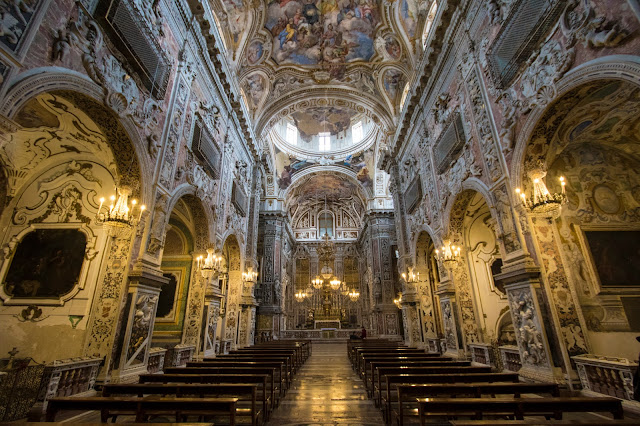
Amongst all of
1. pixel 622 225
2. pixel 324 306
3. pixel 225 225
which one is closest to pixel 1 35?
pixel 225 225

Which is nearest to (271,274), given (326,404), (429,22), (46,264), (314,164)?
(314,164)

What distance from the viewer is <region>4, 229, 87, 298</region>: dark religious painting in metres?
6.85

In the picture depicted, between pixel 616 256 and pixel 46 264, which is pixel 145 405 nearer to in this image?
pixel 46 264

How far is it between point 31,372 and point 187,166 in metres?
5.74

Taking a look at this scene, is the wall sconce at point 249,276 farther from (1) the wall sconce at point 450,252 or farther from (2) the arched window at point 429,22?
(2) the arched window at point 429,22

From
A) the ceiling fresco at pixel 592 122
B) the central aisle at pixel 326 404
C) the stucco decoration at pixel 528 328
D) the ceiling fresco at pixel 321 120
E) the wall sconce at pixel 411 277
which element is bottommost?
the central aisle at pixel 326 404

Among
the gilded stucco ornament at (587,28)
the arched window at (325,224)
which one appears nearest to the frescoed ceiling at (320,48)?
the gilded stucco ornament at (587,28)

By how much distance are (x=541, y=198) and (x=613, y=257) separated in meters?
2.59

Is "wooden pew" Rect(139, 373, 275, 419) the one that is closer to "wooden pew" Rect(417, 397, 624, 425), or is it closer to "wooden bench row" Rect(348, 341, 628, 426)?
"wooden bench row" Rect(348, 341, 628, 426)

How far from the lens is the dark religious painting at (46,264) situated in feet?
22.5

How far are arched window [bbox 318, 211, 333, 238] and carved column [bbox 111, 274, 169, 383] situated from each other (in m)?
25.8

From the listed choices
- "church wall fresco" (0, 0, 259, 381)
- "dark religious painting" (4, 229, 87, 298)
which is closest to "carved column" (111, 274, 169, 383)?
"church wall fresco" (0, 0, 259, 381)

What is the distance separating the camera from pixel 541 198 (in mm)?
5684

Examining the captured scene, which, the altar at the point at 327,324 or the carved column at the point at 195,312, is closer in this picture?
the carved column at the point at 195,312
